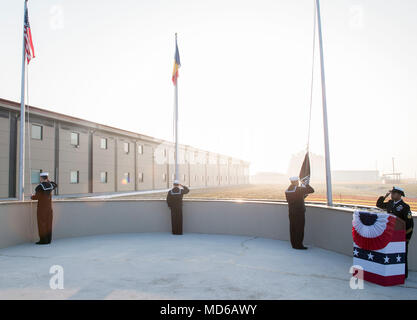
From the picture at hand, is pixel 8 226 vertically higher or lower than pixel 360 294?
higher

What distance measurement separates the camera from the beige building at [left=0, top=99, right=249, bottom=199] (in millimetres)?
23984

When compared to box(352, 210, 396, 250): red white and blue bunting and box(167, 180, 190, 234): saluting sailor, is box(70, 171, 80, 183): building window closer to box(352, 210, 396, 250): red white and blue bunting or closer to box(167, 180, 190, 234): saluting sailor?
box(167, 180, 190, 234): saluting sailor

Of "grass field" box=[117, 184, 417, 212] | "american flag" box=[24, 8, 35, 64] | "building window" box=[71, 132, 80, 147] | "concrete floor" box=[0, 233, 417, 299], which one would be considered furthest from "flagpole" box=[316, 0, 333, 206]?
"building window" box=[71, 132, 80, 147]

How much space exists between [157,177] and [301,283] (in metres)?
39.4

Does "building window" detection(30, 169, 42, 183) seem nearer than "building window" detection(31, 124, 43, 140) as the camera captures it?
Yes

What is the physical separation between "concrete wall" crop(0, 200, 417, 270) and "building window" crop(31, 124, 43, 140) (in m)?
19.8

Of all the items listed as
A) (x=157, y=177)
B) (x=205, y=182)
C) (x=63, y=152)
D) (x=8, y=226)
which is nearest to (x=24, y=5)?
(x=8, y=226)

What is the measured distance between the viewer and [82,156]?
3078cm

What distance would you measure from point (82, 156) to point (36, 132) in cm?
548

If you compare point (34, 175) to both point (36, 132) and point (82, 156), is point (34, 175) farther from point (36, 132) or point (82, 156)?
point (82, 156)

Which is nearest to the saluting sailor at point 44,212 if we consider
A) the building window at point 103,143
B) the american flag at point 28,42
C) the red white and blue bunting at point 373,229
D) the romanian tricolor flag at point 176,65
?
the american flag at point 28,42

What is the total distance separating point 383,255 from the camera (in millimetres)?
4828

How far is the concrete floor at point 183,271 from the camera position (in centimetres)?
Result: 446
